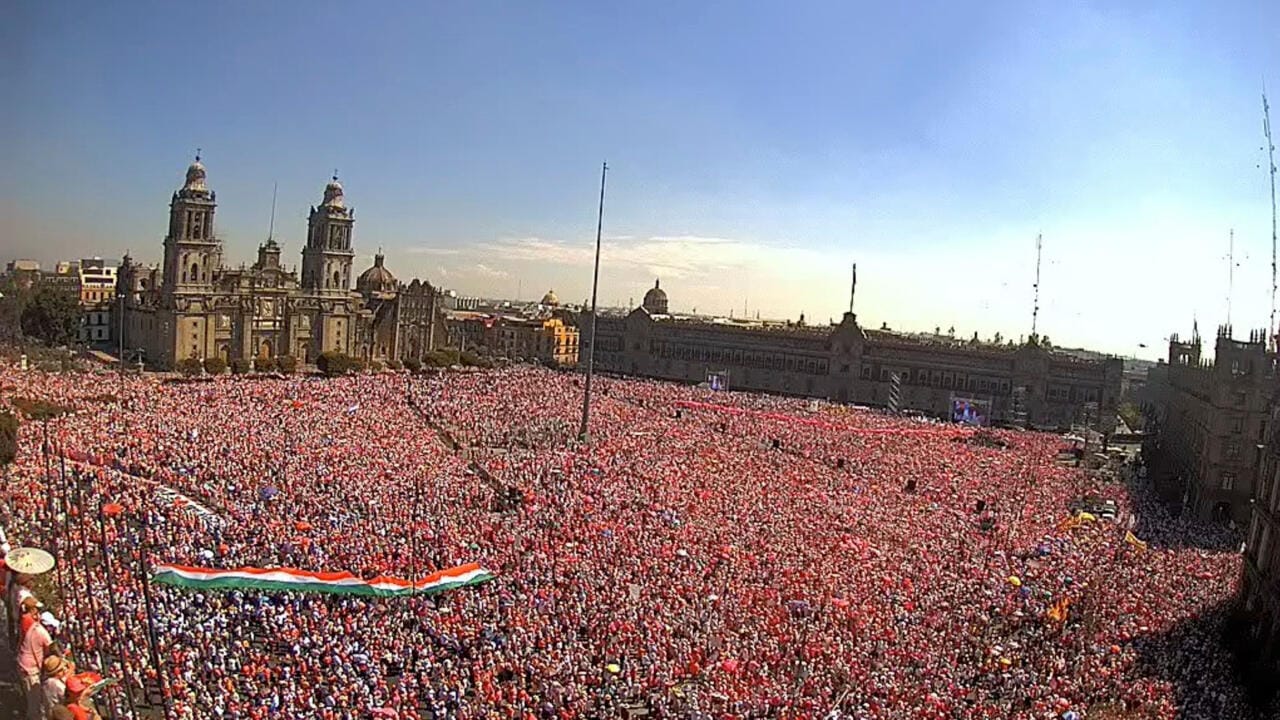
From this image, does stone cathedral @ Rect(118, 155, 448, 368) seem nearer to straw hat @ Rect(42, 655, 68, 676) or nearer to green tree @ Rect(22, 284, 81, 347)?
green tree @ Rect(22, 284, 81, 347)

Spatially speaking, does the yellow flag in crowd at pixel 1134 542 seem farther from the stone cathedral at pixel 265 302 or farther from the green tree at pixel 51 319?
the green tree at pixel 51 319

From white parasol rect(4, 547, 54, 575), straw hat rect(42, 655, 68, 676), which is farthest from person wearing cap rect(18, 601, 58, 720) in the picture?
white parasol rect(4, 547, 54, 575)

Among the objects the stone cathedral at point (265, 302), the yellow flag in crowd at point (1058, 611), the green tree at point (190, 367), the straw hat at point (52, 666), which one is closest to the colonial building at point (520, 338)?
the stone cathedral at point (265, 302)

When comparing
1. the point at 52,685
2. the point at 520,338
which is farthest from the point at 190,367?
the point at 52,685

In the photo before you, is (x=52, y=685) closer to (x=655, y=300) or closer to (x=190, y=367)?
(x=190, y=367)

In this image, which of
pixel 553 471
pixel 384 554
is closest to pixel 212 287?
pixel 553 471

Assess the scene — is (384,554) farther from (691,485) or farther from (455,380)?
(455,380)
